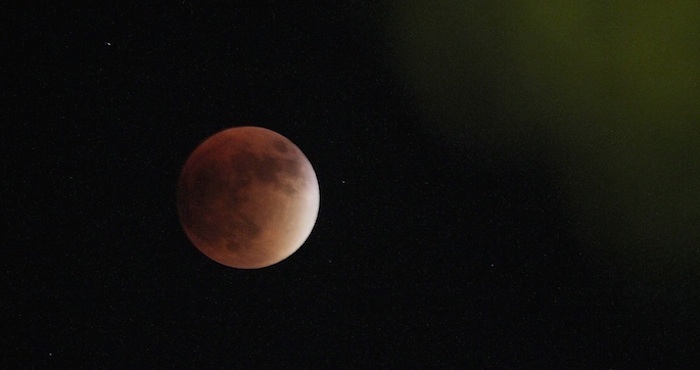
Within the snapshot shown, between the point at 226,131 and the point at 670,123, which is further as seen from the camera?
the point at 670,123

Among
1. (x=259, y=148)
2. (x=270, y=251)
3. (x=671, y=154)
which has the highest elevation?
(x=671, y=154)

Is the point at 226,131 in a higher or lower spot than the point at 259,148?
higher

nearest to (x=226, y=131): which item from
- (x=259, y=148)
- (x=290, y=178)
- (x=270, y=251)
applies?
(x=259, y=148)

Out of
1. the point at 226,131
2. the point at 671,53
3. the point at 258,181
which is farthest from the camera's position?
the point at 671,53

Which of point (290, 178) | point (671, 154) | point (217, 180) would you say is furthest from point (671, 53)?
point (217, 180)

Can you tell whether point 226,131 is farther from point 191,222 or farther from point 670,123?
point 670,123

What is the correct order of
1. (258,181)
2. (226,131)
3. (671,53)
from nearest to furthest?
(258,181), (226,131), (671,53)

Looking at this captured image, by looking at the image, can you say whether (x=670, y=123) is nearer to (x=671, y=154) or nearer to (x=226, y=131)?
(x=671, y=154)
